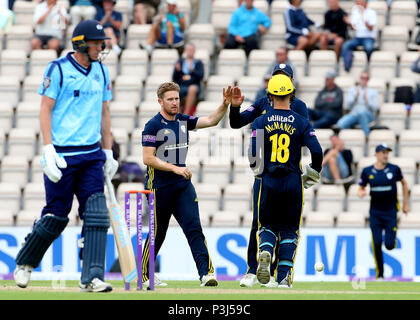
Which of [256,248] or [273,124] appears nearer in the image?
[273,124]

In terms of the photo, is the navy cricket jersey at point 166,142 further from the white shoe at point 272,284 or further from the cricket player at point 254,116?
the white shoe at point 272,284

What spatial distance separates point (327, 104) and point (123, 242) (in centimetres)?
964

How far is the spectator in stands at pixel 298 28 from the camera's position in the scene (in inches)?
747

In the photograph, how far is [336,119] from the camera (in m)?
18.1

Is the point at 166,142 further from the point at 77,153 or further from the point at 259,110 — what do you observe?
the point at 77,153

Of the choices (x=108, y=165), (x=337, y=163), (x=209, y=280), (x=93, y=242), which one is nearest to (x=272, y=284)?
(x=209, y=280)

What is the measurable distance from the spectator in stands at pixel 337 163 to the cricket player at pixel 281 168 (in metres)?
6.82

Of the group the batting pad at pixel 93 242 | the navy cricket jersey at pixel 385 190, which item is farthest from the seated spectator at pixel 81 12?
Answer: the batting pad at pixel 93 242

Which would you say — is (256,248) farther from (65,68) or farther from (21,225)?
(21,225)

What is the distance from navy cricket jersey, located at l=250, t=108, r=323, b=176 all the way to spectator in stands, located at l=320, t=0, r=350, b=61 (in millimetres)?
9055

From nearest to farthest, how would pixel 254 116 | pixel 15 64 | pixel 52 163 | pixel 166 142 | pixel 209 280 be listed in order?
1. pixel 52 163
2. pixel 209 280
3. pixel 166 142
4. pixel 254 116
5. pixel 15 64

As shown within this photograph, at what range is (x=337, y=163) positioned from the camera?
17.3 metres

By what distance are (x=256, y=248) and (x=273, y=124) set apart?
4.92 feet
